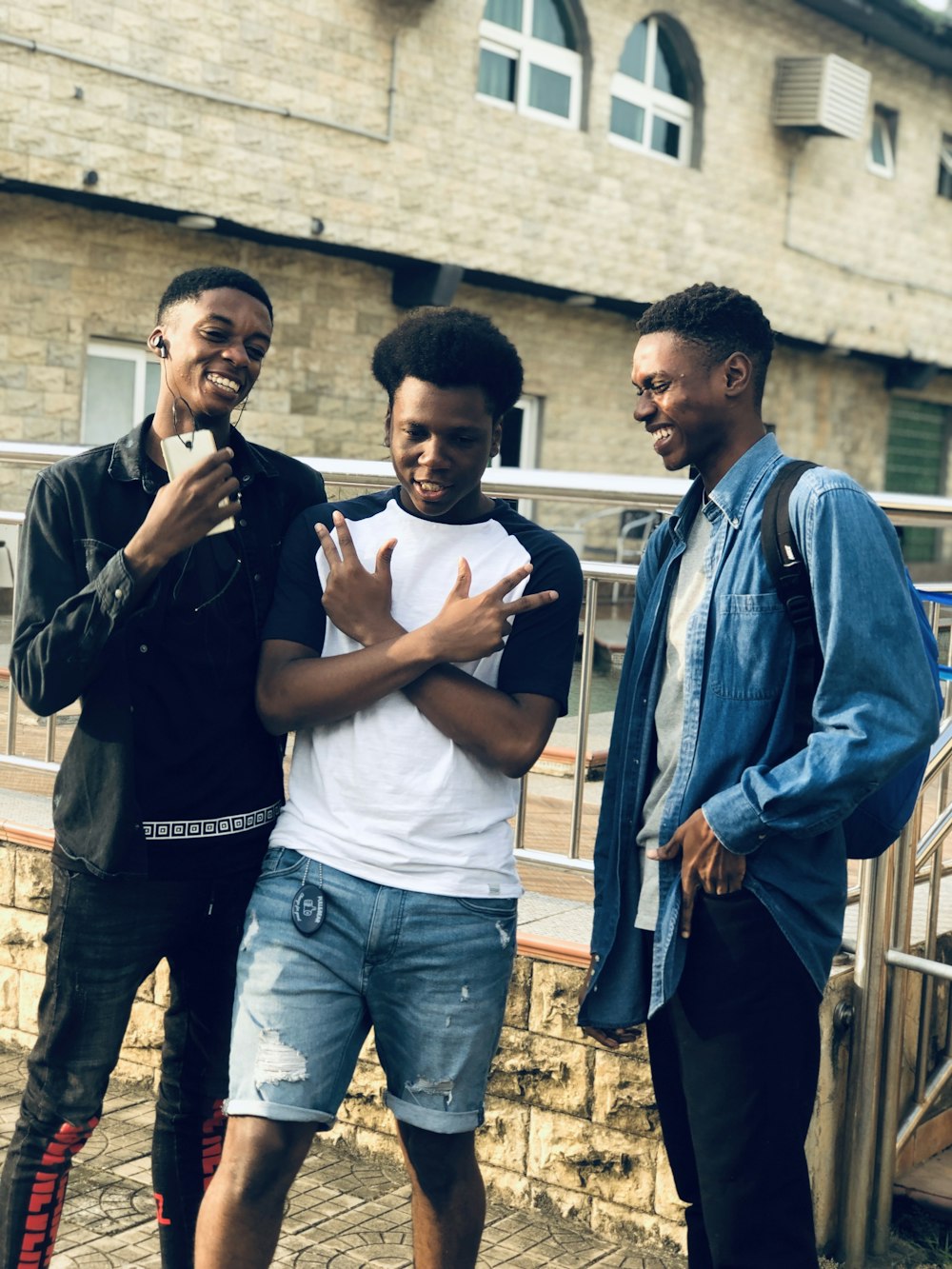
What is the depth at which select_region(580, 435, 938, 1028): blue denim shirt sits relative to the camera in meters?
2.19

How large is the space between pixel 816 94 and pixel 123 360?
8790 millimetres

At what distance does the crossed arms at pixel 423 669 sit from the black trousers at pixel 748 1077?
41 centimetres

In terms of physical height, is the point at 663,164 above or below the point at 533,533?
above

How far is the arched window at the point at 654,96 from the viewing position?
15.5 meters

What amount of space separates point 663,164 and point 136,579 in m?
14.2

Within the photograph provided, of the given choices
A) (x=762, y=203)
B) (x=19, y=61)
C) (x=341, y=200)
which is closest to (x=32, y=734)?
(x=19, y=61)

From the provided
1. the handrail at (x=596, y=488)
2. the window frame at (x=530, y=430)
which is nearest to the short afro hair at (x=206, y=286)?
the handrail at (x=596, y=488)

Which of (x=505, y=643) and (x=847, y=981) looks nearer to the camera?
(x=505, y=643)

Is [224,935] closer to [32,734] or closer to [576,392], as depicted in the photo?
[32,734]

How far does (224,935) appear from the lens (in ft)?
8.82

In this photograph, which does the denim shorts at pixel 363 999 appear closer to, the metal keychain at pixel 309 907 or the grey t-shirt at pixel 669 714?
the metal keychain at pixel 309 907

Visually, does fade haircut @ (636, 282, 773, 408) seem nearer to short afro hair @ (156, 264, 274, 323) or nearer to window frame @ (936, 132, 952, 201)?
short afro hair @ (156, 264, 274, 323)

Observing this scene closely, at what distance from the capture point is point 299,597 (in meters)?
2.54

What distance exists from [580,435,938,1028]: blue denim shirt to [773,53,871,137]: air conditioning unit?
15554 millimetres
